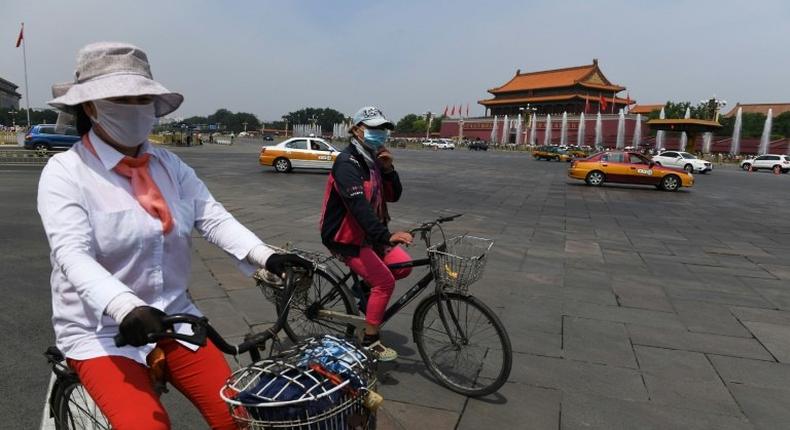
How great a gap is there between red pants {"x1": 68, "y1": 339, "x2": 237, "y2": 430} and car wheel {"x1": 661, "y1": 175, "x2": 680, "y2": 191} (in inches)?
684

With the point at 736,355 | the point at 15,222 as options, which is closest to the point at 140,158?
A: the point at 736,355

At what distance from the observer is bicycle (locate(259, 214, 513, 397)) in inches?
104

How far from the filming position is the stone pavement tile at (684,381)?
9.27ft

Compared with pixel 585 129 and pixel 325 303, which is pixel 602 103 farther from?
pixel 325 303

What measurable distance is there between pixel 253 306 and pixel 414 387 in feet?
5.69

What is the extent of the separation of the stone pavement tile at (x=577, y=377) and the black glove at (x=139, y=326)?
2312 mm

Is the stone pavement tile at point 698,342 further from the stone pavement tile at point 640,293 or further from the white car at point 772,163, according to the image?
the white car at point 772,163

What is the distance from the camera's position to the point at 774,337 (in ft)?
12.7

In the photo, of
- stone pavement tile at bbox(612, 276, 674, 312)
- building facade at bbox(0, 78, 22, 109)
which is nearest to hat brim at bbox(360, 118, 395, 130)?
stone pavement tile at bbox(612, 276, 674, 312)

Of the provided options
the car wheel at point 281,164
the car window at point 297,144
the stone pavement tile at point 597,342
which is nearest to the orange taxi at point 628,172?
the car window at point 297,144

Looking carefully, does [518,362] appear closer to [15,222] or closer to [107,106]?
[107,106]

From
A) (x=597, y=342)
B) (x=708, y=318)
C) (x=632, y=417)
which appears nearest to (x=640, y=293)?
(x=708, y=318)

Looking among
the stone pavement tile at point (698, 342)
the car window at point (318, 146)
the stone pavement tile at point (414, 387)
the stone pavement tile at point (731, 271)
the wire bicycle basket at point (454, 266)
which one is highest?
the car window at point (318, 146)

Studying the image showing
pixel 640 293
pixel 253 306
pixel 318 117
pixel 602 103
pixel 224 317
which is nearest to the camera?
pixel 224 317
